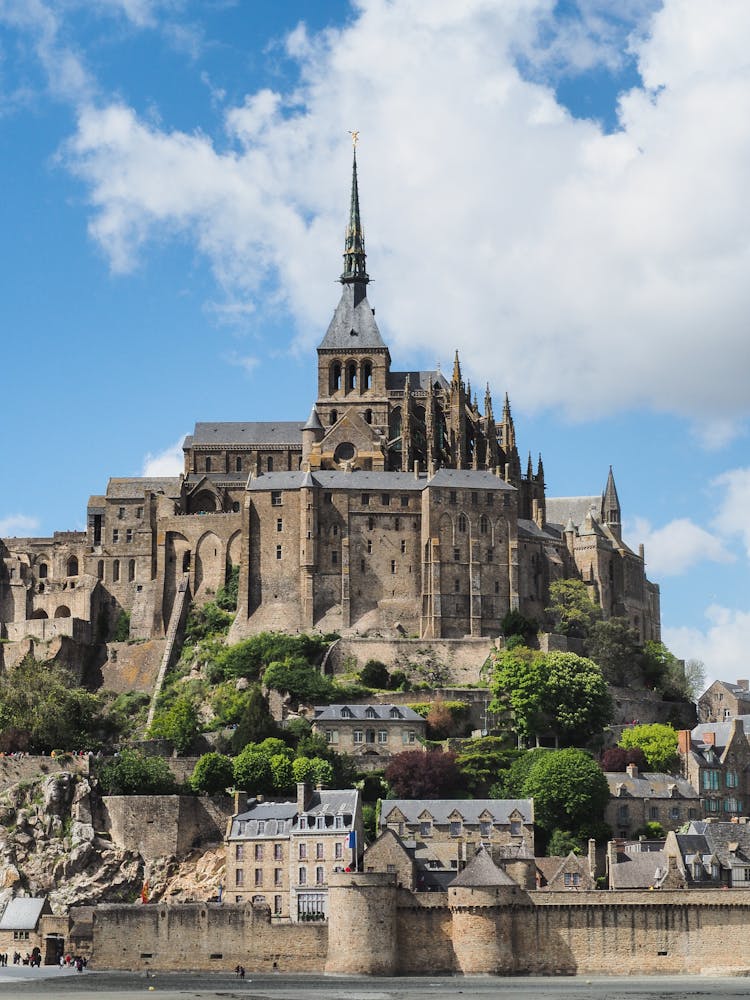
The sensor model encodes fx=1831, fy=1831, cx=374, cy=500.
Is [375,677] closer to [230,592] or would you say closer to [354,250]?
[230,592]

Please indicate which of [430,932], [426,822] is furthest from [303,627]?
[430,932]

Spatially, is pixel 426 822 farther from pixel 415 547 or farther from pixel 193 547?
pixel 193 547

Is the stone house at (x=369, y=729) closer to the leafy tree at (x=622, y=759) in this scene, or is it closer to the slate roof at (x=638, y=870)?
the leafy tree at (x=622, y=759)

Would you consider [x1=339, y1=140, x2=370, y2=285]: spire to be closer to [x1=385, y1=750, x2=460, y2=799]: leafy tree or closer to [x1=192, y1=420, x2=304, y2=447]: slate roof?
[x1=192, y1=420, x2=304, y2=447]: slate roof

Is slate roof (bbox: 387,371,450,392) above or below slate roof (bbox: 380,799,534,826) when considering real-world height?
above

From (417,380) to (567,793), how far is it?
155 ft

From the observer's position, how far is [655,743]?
97.4m

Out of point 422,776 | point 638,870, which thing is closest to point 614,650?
point 422,776

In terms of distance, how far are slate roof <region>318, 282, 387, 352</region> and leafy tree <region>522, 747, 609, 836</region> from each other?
150ft

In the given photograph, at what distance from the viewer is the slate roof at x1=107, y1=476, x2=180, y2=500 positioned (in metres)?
121

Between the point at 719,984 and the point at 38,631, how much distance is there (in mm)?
56719

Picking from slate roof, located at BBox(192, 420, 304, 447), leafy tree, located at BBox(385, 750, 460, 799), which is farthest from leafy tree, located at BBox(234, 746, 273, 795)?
slate roof, located at BBox(192, 420, 304, 447)

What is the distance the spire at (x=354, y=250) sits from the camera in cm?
13225

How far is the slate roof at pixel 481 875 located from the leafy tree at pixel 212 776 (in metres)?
17.2
